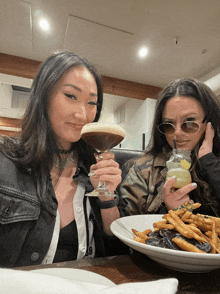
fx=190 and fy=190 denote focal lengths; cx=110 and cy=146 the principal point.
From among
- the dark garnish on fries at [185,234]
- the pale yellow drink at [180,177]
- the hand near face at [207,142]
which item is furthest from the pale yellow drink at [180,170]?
Result: the dark garnish on fries at [185,234]

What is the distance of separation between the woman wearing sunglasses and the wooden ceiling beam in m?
3.68

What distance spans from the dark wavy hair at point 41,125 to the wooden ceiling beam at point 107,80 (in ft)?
12.4

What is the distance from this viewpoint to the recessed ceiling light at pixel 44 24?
12.4 ft

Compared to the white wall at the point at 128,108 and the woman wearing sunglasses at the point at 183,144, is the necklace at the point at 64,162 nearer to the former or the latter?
the woman wearing sunglasses at the point at 183,144

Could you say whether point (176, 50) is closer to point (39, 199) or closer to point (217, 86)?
point (217, 86)

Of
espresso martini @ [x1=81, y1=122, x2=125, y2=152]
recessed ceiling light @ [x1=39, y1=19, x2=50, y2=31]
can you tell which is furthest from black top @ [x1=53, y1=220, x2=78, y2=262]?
recessed ceiling light @ [x1=39, y1=19, x2=50, y2=31]

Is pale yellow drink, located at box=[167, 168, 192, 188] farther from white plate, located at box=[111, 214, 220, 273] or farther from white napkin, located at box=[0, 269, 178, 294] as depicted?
white napkin, located at box=[0, 269, 178, 294]

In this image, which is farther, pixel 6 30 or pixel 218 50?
pixel 218 50

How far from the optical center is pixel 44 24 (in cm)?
387

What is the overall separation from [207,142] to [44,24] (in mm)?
3980

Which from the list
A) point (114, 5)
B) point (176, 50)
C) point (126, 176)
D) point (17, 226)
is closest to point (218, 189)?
point (126, 176)

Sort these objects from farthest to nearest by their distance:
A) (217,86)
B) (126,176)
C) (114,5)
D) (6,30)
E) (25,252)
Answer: (217,86), (6,30), (114,5), (126,176), (25,252)

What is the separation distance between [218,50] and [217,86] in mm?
856

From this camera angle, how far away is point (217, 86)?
16.1ft
